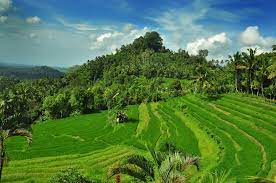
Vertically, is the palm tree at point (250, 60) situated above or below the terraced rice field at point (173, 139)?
above

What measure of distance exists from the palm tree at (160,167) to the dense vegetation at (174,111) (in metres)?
6.11

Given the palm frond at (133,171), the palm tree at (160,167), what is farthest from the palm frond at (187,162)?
the palm frond at (133,171)

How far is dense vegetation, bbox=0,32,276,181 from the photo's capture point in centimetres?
4297

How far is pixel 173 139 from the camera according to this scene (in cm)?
5366

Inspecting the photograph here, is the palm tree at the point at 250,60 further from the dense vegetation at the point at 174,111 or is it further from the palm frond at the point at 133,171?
the palm frond at the point at 133,171

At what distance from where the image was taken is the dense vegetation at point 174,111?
141 feet

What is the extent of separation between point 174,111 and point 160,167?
6050 cm

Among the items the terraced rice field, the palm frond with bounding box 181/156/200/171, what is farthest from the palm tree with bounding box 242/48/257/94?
the palm frond with bounding box 181/156/200/171

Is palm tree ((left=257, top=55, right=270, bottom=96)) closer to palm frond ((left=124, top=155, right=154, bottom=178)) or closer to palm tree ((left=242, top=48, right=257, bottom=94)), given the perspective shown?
palm tree ((left=242, top=48, right=257, bottom=94))

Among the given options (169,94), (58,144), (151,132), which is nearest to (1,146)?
(58,144)

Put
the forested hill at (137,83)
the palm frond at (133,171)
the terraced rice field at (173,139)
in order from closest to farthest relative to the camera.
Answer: the palm frond at (133,171)
the terraced rice field at (173,139)
the forested hill at (137,83)

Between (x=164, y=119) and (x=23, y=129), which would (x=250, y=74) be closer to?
(x=164, y=119)

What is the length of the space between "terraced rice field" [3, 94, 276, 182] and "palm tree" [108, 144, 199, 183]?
14883 mm

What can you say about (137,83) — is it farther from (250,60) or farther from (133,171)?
(133,171)
